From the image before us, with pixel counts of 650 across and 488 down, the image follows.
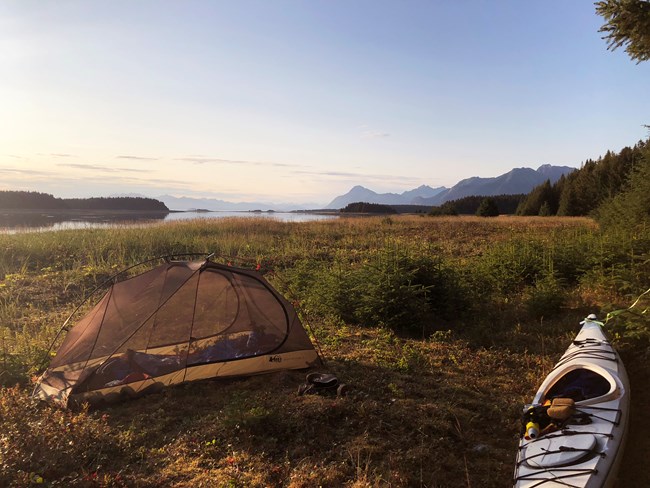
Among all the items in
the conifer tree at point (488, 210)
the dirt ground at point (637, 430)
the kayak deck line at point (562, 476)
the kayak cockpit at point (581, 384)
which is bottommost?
the dirt ground at point (637, 430)

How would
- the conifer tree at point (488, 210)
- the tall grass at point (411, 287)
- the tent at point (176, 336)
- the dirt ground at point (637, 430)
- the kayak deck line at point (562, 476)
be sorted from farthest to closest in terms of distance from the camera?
the conifer tree at point (488, 210) → the tall grass at point (411, 287) → the tent at point (176, 336) → the dirt ground at point (637, 430) → the kayak deck line at point (562, 476)

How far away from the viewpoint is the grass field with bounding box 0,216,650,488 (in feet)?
11.8

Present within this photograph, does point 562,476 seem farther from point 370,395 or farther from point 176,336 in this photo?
point 176,336

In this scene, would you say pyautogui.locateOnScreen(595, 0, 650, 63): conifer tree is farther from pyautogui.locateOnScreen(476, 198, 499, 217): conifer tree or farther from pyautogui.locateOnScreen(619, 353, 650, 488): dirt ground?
pyautogui.locateOnScreen(476, 198, 499, 217): conifer tree

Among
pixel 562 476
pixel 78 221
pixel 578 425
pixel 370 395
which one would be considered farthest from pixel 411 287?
pixel 78 221

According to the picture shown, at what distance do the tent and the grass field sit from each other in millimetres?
268

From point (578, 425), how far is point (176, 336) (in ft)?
16.5

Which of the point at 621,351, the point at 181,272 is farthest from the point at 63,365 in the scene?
the point at 621,351

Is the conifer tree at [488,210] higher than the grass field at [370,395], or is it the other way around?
the conifer tree at [488,210]

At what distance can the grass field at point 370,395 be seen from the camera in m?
3.61

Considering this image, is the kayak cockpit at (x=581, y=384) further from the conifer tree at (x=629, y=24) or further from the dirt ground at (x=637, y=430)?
the conifer tree at (x=629, y=24)

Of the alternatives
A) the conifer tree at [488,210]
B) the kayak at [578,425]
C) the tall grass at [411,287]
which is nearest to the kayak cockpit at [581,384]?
the kayak at [578,425]

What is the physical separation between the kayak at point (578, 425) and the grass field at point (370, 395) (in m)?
0.37

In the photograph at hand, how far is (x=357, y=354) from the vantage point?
6.64 meters
